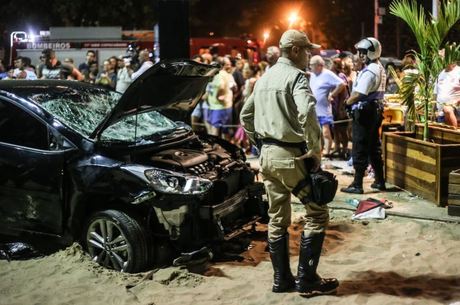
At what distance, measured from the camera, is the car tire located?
5594mm

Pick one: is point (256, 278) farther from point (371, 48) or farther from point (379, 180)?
point (371, 48)

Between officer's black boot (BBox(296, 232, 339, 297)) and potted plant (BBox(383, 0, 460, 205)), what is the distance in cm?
311

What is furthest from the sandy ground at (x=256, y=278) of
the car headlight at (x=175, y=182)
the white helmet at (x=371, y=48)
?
the white helmet at (x=371, y=48)

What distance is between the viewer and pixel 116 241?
5.73 m

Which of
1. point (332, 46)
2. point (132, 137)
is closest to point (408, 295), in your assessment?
point (132, 137)

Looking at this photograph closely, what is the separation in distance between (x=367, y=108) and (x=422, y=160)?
0.96 m

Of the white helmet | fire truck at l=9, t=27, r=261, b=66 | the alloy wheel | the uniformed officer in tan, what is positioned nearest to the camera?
the uniformed officer in tan

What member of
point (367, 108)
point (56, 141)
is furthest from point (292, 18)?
point (56, 141)

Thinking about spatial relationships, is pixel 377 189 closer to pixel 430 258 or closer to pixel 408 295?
pixel 430 258

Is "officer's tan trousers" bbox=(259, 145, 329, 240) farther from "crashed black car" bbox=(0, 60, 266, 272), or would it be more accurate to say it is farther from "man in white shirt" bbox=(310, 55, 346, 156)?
"man in white shirt" bbox=(310, 55, 346, 156)

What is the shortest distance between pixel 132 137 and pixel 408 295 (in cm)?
298

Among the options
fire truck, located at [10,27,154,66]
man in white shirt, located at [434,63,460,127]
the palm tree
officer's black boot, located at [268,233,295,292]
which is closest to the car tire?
officer's black boot, located at [268,233,295,292]

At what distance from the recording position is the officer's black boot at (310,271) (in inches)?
200

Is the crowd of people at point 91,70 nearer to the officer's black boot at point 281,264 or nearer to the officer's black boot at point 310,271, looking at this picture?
the officer's black boot at point 281,264
